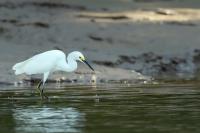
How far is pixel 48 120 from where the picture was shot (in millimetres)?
11188

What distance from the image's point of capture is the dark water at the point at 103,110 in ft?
34.1

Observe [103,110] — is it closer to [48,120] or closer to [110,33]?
[48,120]

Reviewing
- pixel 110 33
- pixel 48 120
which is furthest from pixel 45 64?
pixel 110 33

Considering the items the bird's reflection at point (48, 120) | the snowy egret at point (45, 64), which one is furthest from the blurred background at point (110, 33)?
the bird's reflection at point (48, 120)

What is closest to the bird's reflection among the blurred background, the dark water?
the dark water

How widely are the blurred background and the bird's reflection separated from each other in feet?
26.4

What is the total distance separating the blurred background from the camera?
22.9m

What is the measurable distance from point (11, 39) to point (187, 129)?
50.4 ft

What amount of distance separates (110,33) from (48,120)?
14923mm

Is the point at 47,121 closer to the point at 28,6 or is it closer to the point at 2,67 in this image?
the point at 2,67

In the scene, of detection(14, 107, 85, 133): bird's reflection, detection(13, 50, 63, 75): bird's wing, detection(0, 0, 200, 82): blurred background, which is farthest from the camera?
detection(0, 0, 200, 82): blurred background

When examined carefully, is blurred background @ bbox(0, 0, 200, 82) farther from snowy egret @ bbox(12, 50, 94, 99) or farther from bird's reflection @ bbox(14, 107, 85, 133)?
bird's reflection @ bbox(14, 107, 85, 133)

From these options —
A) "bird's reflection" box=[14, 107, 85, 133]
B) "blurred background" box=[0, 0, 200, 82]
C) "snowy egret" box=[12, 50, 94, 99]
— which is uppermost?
"blurred background" box=[0, 0, 200, 82]

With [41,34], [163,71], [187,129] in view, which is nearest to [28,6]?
[41,34]
